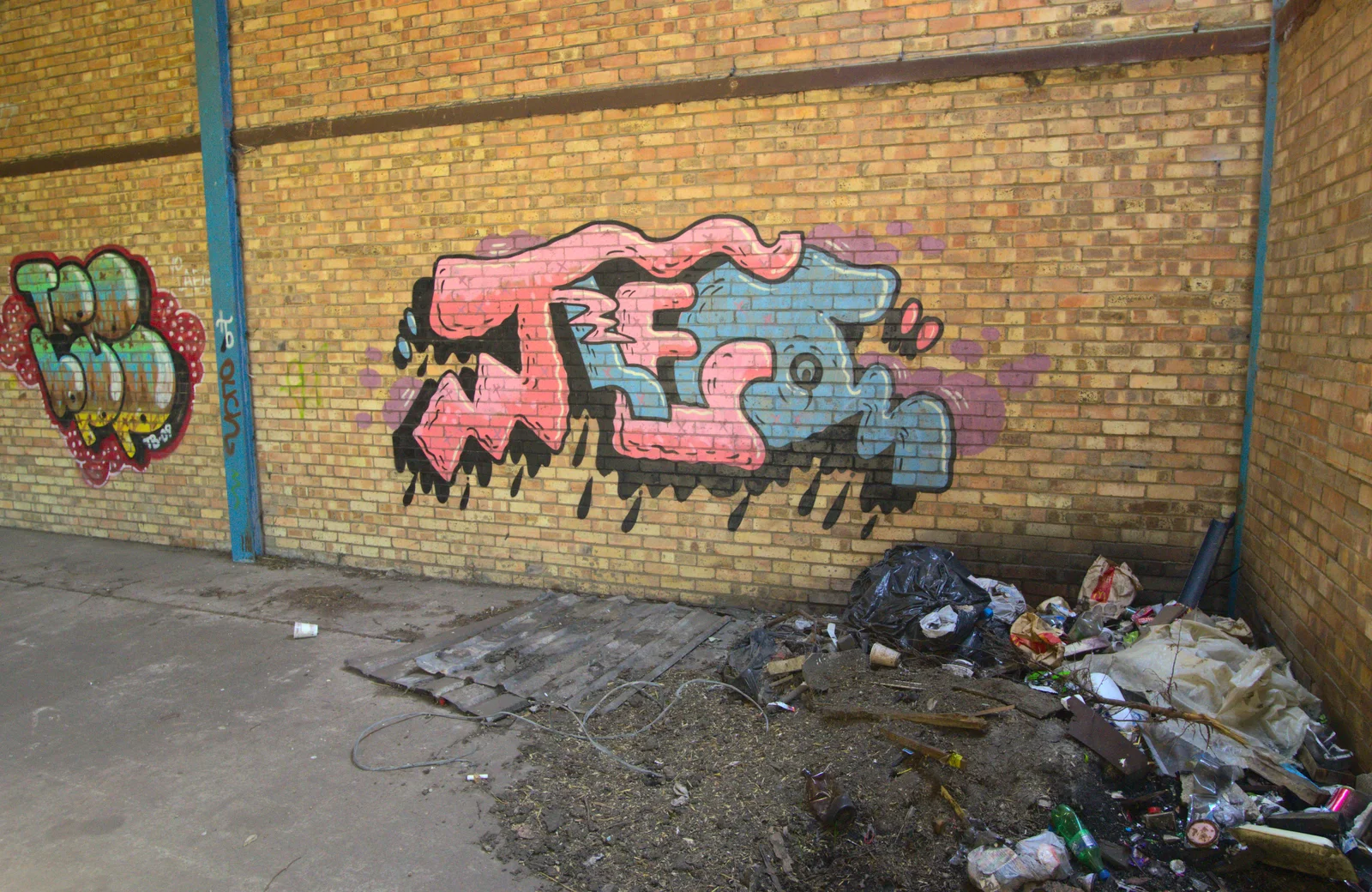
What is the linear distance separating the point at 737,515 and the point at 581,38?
3293 millimetres

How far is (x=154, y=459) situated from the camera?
732 centimetres

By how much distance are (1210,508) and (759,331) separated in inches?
107

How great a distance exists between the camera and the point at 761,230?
513 centimetres

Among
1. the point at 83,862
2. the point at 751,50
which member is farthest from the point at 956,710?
the point at 751,50

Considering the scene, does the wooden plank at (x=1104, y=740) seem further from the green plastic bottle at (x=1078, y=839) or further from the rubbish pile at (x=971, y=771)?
the green plastic bottle at (x=1078, y=839)

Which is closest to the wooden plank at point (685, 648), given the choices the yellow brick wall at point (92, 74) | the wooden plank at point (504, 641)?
the wooden plank at point (504, 641)

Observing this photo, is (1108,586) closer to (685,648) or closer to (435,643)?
(685,648)

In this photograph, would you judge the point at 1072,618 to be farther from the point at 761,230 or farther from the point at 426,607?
the point at 426,607

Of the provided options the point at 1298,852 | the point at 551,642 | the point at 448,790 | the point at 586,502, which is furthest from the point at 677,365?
the point at 1298,852

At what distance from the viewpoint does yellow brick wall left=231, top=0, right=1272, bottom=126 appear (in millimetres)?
4504

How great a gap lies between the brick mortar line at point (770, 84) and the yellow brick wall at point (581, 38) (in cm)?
6

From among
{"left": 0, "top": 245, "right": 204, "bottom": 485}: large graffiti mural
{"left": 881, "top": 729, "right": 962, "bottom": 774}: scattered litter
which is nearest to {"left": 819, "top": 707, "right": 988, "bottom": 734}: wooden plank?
{"left": 881, "top": 729, "right": 962, "bottom": 774}: scattered litter

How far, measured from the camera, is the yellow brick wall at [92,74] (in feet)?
22.1

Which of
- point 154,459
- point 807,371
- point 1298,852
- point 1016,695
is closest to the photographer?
point 1298,852
